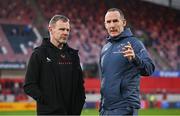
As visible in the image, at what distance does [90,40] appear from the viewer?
39.1 m

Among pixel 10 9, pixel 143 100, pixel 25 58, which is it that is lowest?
pixel 143 100

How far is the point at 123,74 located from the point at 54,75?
2.67ft

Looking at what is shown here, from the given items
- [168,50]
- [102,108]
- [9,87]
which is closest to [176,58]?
[168,50]

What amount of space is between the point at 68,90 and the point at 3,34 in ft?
99.2

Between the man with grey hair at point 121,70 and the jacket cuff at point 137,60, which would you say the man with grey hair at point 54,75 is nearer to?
the man with grey hair at point 121,70

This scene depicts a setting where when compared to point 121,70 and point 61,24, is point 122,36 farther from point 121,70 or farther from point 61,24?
point 61,24

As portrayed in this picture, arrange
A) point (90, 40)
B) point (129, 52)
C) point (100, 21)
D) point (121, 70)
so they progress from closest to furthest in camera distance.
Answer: point (129, 52), point (121, 70), point (90, 40), point (100, 21)

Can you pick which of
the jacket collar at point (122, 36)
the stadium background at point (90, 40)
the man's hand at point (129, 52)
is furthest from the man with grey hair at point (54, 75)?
the stadium background at point (90, 40)

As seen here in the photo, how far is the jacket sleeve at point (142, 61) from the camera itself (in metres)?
6.10

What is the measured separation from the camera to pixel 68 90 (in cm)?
640

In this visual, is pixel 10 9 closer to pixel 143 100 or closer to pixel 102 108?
pixel 143 100

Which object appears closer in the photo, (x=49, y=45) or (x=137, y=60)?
(x=137, y=60)

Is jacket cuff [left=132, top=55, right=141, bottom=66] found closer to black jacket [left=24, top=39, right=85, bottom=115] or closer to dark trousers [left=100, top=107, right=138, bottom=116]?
dark trousers [left=100, top=107, right=138, bottom=116]

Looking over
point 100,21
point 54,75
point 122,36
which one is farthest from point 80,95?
point 100,21
